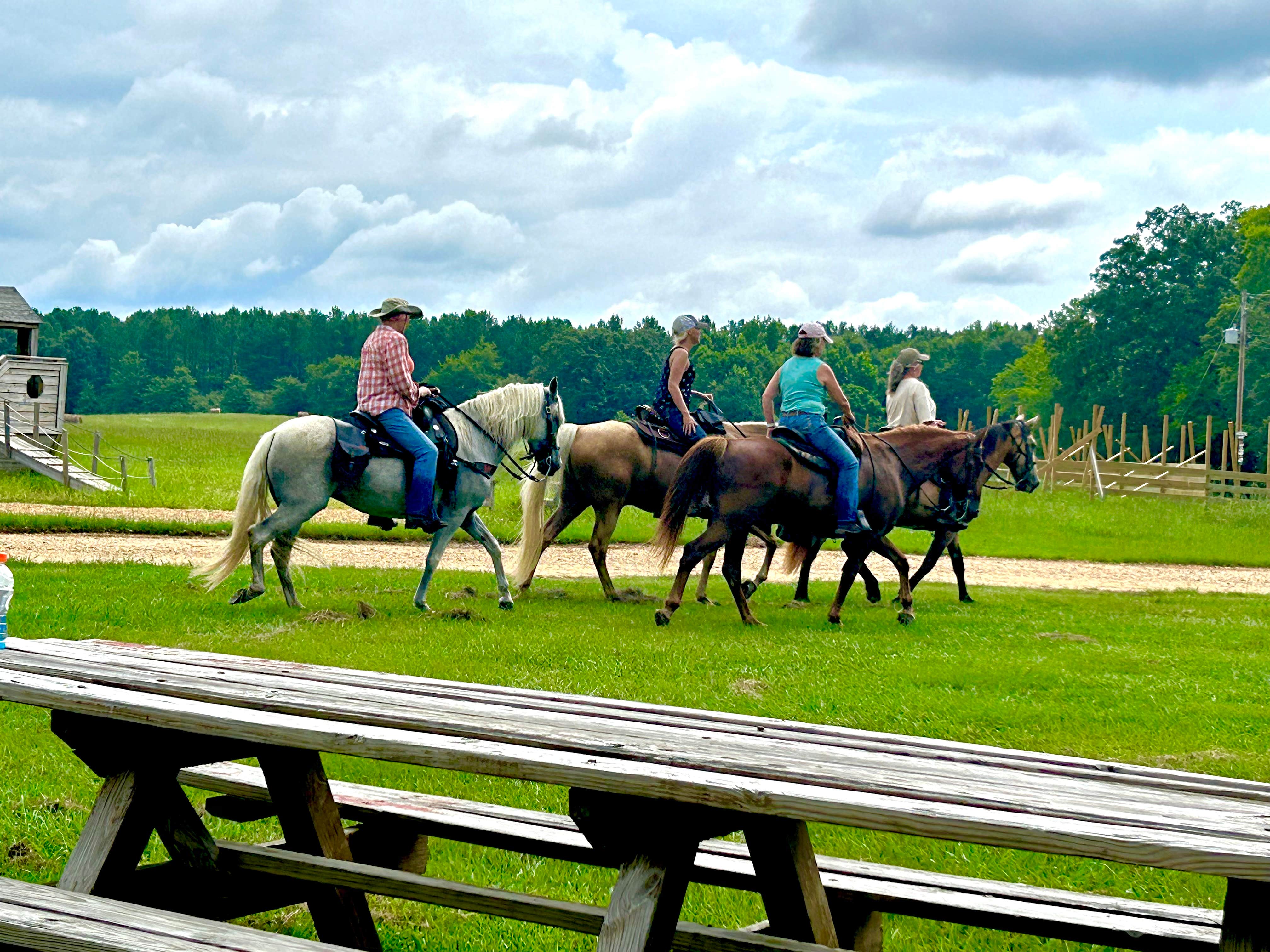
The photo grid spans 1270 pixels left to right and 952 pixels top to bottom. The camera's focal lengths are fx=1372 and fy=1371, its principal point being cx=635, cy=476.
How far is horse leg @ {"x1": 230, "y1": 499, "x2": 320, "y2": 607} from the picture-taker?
11.5 m

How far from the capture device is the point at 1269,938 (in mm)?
2828

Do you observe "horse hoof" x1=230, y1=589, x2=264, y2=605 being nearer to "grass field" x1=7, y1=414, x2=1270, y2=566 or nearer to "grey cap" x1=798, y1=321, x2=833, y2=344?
"grey cap" x1=798, y1=321, x2=833, y2=344

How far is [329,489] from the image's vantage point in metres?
11.7

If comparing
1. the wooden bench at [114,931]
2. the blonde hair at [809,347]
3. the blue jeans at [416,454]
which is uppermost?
the blonde hair at [809,347]

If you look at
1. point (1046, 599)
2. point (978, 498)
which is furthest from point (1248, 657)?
point (1046, 599)

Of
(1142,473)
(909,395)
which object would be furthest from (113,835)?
(1142,473)

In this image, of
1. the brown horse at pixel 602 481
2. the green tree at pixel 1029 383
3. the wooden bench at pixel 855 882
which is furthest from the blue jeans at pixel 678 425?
the green tree at pixel 1029 383

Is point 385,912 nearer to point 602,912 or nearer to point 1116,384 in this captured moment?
point 602,912

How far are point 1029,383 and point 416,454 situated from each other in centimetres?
8643

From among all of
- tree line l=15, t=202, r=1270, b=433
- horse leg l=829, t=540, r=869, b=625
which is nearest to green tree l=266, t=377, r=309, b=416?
tree line l=15, t=202, r=1270, b=433

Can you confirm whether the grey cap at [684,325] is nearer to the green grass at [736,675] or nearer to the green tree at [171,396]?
the green grass at [736,675]

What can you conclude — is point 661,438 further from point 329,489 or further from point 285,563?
point 285,563

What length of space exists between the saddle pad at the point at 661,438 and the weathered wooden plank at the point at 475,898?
10.1 meters

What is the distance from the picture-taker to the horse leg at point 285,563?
1181cm
